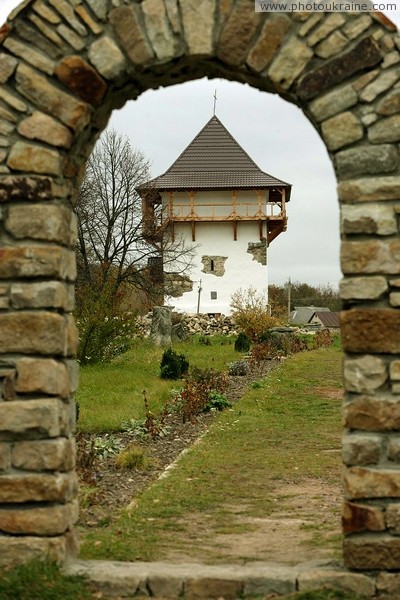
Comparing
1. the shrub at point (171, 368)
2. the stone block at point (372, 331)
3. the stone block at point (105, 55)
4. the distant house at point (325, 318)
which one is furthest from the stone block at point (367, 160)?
the distant house at point (325, 318)

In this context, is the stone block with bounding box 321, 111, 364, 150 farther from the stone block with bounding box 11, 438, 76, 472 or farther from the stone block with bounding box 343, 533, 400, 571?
the stone block with bounding box 11, 438, 76, 472

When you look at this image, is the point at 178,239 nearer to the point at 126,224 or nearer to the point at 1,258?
the point at 126,224

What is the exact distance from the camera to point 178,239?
32594 millimetres

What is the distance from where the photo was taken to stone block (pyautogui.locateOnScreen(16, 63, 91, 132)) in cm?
476

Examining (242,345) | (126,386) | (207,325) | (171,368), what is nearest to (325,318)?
(207,325)

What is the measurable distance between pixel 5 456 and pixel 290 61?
283 centimetres

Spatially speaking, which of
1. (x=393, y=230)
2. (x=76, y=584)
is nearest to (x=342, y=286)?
(x=393, y=230)

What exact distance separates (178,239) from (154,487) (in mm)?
25607

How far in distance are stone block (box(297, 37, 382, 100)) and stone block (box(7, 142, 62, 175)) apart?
60.3 inches

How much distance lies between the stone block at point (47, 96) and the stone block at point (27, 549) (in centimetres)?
217

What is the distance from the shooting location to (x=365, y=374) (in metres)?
4.49

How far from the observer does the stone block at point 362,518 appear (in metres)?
4.43

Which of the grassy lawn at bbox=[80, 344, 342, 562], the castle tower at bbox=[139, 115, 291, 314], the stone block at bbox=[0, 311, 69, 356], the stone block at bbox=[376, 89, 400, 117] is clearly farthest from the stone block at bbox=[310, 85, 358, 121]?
the castle tower at bbox=[139, 115, 291, 314]

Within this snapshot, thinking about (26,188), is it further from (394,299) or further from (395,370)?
(395,370)
